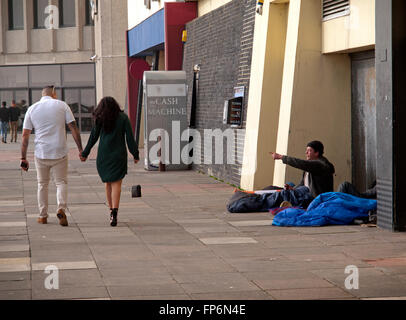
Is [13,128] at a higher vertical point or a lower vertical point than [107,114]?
lower

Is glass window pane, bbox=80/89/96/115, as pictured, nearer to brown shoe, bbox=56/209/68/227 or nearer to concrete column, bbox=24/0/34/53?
concrete column, bbox=24/0/34/53

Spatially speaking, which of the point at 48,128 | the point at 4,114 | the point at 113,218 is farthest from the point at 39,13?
the point at 113,218

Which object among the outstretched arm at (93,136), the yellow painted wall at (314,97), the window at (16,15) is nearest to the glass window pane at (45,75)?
the window at (16,15)

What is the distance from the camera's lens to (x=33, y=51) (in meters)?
44.8

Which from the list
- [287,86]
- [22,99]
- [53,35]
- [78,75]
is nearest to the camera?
[287,86]

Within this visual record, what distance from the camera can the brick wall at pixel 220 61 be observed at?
1570cm

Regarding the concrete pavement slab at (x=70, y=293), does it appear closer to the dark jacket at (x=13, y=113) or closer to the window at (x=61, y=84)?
the dark jacket at (x=13, y=113)

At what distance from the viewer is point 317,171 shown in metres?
11.3

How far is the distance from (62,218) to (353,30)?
4762mm

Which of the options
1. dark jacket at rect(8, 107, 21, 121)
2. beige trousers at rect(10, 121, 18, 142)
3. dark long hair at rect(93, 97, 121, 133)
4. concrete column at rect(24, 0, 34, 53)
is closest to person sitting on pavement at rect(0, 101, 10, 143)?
dark jacket at rect(8, 107, 21, 121)

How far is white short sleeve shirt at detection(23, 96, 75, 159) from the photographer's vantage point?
10773 millimetres

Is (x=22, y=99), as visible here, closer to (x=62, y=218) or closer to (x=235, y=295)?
(x=62, y=218)

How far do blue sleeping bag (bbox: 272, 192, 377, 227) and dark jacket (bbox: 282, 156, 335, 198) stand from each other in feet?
2.17

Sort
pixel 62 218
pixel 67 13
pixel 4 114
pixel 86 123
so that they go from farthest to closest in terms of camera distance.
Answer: pixel 86 123
pixel 67 13
pixel 4 114
pixel 62 218
